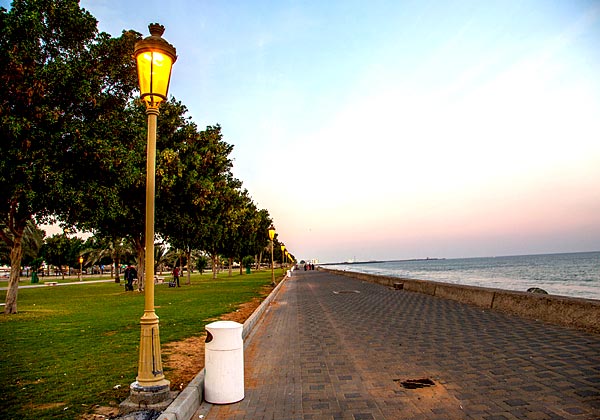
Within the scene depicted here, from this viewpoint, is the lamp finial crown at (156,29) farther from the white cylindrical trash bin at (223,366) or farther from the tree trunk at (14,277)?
the tree trunk at (14,277)

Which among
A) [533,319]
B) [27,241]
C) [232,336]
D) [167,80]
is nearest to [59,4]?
[167,80]

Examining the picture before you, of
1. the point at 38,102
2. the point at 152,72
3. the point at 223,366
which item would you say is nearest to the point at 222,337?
the point at 223,366

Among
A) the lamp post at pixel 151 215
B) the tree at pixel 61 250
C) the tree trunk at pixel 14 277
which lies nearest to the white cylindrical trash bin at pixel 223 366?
the lamp post at pixel 151 215

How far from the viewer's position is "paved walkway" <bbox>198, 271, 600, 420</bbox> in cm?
454

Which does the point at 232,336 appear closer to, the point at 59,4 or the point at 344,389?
the point at 344,389

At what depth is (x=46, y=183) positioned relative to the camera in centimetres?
1302

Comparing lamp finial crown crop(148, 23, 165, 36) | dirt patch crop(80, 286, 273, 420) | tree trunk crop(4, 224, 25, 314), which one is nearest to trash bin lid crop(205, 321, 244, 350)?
dirt patch crop(80, 286, 273, 420)

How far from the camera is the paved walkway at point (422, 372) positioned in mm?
4543

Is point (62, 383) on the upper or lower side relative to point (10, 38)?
lower

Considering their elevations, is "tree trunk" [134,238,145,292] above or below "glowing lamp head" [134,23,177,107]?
below

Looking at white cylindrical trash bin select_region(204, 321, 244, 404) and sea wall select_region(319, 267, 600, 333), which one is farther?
sea wall select_region(319, 267, 600, 333)

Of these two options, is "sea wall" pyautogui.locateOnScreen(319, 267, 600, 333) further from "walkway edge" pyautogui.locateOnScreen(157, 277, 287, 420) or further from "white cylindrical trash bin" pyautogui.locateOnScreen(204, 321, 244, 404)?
"walkway edge" pyautogui.locateOnScreen(157, 277, 287, 420)

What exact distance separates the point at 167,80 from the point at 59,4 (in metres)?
12.1

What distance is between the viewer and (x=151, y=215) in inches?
205
